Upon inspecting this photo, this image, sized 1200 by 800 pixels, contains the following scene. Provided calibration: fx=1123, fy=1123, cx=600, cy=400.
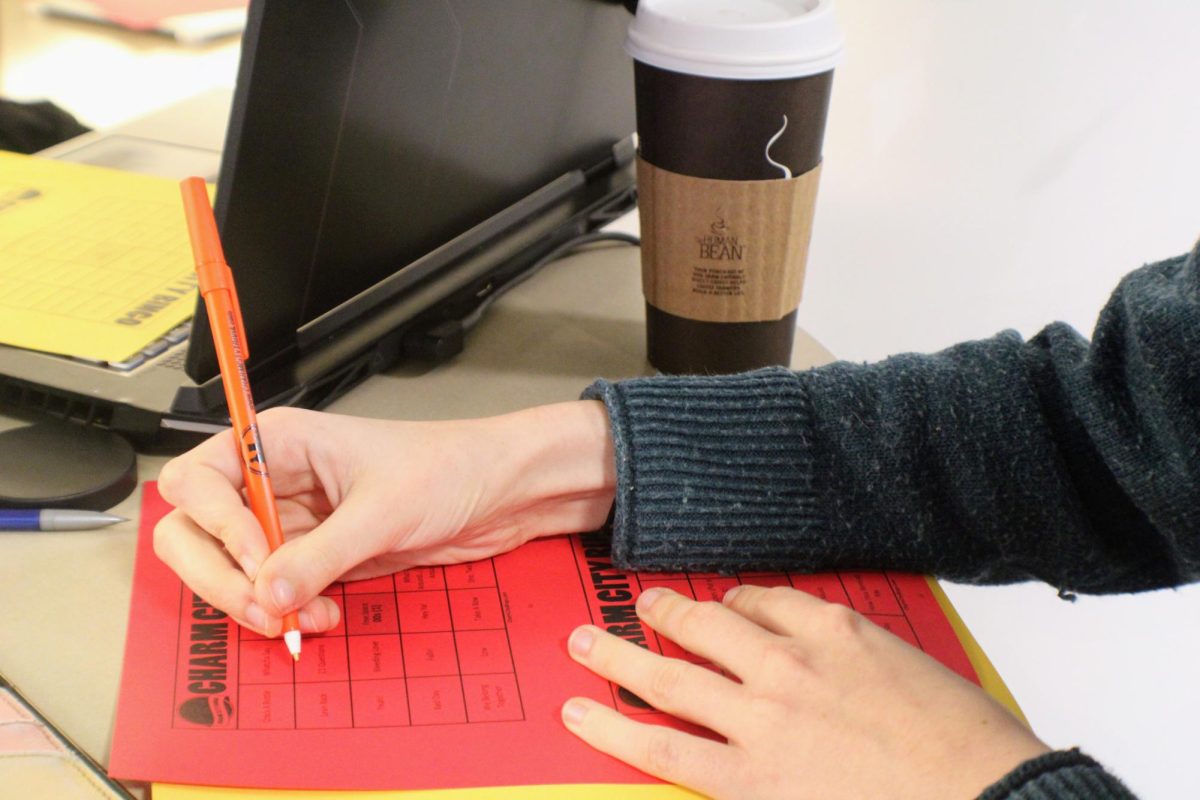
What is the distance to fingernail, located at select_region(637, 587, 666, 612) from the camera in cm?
58

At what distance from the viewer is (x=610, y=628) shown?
1.86ft

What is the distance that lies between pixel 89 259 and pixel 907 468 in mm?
583

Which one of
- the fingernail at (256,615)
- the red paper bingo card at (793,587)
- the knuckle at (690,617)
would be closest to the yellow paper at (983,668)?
the red paper bingo card at (793,587)

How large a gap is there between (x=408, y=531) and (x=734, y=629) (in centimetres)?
17

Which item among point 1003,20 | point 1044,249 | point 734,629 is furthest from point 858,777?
point 1003,20

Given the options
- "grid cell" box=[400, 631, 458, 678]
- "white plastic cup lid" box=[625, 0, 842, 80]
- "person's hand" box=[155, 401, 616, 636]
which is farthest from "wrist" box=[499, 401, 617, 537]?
"white plastic cup lid" box=[625, 0, 842, 80]

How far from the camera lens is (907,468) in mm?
635

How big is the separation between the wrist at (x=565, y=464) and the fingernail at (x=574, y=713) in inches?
5.6

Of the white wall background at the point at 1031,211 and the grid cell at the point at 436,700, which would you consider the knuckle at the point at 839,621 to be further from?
the white wall background at the point at 1031,211

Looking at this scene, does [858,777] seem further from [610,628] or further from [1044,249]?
[1044,249]

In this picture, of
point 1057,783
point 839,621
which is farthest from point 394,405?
point 1057,783

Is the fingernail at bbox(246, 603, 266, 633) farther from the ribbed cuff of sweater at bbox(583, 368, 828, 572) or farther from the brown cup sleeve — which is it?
the brown cup sleeve

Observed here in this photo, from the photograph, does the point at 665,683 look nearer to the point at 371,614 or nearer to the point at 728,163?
the point at 371,614

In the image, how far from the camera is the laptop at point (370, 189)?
61cm
